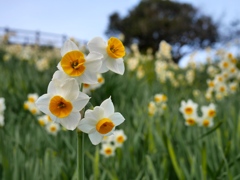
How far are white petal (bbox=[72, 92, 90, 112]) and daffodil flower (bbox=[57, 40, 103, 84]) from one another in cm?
4

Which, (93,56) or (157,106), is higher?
(157,106)

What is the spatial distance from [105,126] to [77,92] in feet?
0.32

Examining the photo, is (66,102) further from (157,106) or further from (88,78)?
(157,106)

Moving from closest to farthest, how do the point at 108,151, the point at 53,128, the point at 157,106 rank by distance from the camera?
the point at 108,151 < the point at 53,128 < the point at 157,106

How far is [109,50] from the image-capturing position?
685 millimetres

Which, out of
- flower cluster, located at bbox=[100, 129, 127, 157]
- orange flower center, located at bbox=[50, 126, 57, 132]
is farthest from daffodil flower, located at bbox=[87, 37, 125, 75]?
orange flower center, located at bbox=[50, 126, 57, 132]

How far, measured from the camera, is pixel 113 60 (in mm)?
707

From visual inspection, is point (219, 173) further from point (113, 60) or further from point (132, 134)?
point (113, 60)

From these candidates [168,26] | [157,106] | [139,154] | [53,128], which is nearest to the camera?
[139,154]

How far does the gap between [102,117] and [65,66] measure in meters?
0.13

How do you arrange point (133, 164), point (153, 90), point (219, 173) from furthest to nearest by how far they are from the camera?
point (153, 90), point (133, 164), point (219, 173)

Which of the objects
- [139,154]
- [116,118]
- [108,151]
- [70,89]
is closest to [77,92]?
[70,89]

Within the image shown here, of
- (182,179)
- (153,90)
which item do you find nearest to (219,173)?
(182,179)

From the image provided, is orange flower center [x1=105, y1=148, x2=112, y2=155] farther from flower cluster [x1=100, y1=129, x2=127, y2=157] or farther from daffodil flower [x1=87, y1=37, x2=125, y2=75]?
daffodil flower [x1=87, y1=37, x2=125, y2=75]
